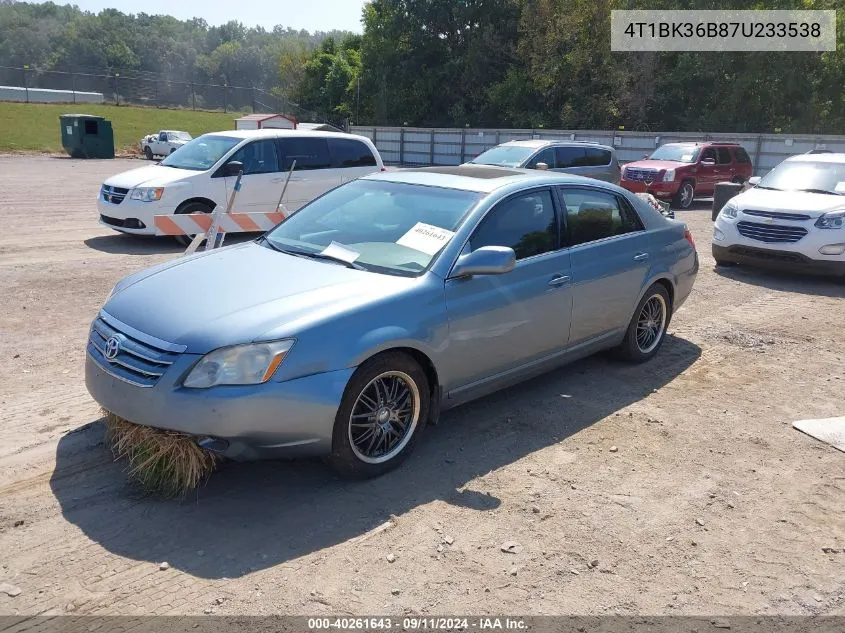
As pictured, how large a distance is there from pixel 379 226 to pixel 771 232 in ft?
24.4

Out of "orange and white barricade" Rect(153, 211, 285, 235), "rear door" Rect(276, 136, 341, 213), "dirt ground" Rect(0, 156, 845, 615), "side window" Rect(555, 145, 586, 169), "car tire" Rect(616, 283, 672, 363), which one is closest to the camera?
"dirt ground" Rect(0, 156, 845, 615)

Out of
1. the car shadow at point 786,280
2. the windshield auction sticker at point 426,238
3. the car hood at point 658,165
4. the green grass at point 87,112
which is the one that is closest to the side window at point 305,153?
the car shadow at point 786,280

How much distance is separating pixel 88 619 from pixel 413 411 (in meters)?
2.02

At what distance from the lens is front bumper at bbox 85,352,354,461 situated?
144 inches

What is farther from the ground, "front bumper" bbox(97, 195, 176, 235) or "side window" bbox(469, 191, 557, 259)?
"side window" bbox(469, 191, 557, 259)

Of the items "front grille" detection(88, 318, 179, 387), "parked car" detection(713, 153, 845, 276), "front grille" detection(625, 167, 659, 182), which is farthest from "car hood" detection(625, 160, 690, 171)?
"front grille" detection(88, 318, 179, 387)

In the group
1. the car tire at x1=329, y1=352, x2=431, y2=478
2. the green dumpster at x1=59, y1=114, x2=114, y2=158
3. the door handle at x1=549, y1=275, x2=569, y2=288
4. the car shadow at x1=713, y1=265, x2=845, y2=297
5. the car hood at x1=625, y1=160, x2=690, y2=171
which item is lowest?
the car shadow at x1=713, y1=265, x2=845, y2=297

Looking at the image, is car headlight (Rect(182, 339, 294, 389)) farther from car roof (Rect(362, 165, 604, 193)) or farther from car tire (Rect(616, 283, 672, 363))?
car tire (Rect(616, 283, 672, 363))

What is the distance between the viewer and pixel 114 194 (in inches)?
452

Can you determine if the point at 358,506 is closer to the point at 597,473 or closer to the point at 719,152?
the point at 597,473

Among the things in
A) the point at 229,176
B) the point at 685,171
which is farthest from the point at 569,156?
the point at 229,176

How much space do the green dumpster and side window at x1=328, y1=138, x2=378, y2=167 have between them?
25917 millimetres

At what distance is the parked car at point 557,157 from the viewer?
50.3 ft

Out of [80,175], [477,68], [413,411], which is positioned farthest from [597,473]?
[477,68]
